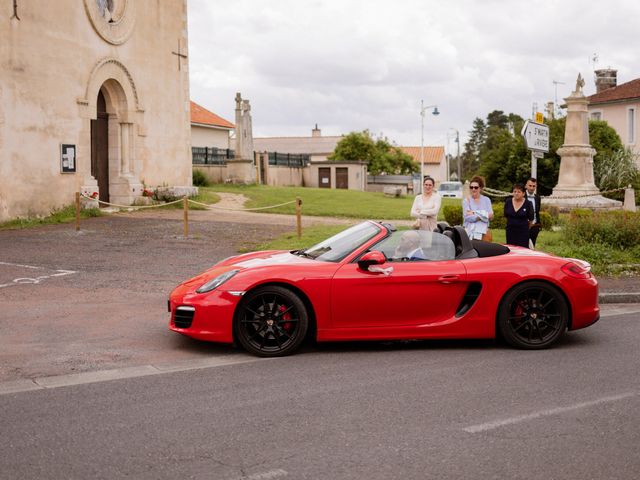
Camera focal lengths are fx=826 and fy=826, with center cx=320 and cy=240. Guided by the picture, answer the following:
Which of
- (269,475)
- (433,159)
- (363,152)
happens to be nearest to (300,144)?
(433,159)

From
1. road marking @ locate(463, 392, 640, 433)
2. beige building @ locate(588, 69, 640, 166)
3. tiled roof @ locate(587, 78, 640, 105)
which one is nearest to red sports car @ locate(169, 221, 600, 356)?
road marking @ locate(463, 392, 640, 433)

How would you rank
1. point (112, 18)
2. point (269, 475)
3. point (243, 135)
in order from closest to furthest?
point (269, 475) → point (112, 18) → point (243, 135)

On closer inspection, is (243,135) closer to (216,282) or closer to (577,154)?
(577,154)

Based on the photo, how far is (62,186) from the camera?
22.9 metres

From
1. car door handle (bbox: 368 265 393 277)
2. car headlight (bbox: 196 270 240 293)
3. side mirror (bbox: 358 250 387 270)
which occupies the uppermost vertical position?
side mirror (bbox: 358 250 387 270)

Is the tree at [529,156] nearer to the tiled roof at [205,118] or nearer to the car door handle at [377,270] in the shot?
the tiled roof at [205,118]

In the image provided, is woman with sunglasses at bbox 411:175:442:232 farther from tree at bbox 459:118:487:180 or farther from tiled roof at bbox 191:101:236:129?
tree at bbox 459:118:487:180

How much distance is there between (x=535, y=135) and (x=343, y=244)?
9321mm

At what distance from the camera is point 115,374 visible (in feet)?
23.3

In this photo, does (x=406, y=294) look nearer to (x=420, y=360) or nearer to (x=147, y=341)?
(x=420, y=360)

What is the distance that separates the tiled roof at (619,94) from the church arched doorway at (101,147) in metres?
38.0

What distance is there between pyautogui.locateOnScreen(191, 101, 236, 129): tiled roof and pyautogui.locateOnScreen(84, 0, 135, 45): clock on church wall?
2517 centimetres

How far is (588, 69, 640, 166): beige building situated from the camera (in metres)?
53.2

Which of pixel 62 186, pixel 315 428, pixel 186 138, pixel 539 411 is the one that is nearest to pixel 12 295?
pixel 315 428
